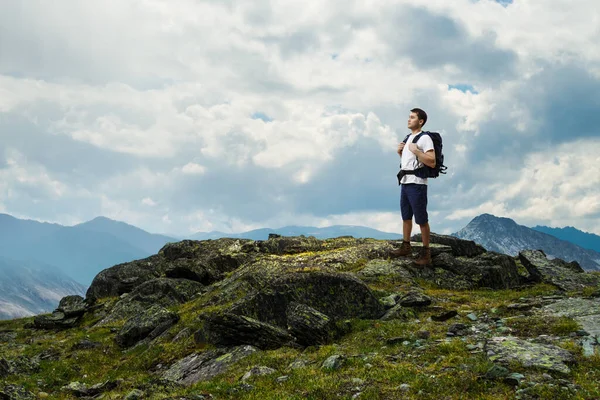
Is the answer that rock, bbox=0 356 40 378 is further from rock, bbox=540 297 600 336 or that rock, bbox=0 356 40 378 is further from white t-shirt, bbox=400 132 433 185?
rock, bbox=540 297 600 336

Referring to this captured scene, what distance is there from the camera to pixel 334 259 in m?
27.0

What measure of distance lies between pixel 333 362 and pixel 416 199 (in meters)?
10.9

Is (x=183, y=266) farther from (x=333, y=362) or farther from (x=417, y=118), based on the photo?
(x=333, y=362)

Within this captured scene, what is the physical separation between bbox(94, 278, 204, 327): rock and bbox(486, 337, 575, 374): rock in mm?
21332

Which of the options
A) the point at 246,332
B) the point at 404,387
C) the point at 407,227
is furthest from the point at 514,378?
the point at 407,227

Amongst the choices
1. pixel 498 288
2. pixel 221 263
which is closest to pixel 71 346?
pixel 221 263

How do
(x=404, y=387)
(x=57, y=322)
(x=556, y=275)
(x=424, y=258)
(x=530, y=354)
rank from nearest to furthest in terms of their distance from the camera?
(x=404, y=387), (x=530, y=354), (x=556, y=275), (x=424, y=258), (x=57, y=322)

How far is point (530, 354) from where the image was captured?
995cm

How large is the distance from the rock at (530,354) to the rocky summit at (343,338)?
0.04m

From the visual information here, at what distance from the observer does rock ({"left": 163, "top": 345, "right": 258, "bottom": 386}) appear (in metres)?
13.7

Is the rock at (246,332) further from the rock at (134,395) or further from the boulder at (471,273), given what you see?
the boulder at (471,273)

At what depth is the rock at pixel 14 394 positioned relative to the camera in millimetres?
12656

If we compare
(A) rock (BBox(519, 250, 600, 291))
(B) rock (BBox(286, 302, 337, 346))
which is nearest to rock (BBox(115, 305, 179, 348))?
(B) rock (BBox(286, 302, 337, 346))

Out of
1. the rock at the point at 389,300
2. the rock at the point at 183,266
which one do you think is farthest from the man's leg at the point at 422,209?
the rock at the point at 183,266
